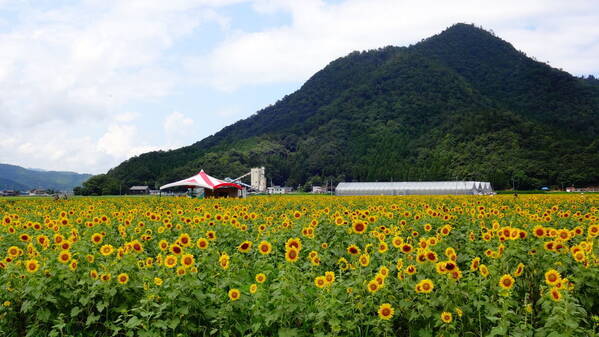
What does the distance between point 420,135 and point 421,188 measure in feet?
245

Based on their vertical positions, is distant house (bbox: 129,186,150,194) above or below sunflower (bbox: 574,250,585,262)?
above

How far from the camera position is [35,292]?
198 inches

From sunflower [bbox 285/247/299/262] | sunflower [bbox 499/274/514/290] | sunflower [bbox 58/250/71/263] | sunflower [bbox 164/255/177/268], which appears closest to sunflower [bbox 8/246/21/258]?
sunflower [bbox 58/250/71/263]

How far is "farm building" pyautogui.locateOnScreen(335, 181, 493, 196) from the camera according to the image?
6850 cm

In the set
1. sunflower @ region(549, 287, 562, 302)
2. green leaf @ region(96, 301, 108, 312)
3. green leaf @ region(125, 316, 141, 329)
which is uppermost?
sunflower @ region(549, 287, 562, 302)

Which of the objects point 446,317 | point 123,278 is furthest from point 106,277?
point 446,317

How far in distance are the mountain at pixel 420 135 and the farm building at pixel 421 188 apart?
84.7 ft

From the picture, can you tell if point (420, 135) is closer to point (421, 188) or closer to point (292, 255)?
point (421, 188)

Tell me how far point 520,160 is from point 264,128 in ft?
358

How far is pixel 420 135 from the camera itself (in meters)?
142

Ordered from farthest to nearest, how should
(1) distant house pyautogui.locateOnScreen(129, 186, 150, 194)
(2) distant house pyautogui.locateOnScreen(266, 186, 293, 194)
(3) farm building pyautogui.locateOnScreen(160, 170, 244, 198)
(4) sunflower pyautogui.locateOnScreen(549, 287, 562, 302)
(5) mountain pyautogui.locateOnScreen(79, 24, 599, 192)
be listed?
1. (1) distant house pyautogui.locateOnScreen(129, 186, 150, 194)
2. (2) distant house pyautogui.locateOnScreen(266, 186, 293, 194)
3. (5) mountain pyautogui.locateOnScreen(79, 24, 599, 192)
4. (3) farm building pyautogui.locateOnScreen(160, 170, 244, 198)
5. (4) sunflower pyautogui.locateOnScreen(549, 287, 562, 302)

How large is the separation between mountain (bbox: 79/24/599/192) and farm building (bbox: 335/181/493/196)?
2582 cm

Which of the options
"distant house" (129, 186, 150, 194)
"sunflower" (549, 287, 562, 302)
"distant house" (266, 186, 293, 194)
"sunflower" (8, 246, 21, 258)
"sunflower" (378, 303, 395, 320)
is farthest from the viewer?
"distant house" (129, 186, 150, 194)

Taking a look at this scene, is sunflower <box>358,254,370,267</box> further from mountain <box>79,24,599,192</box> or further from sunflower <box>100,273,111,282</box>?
mountain <box>79,24,599,192</box>
